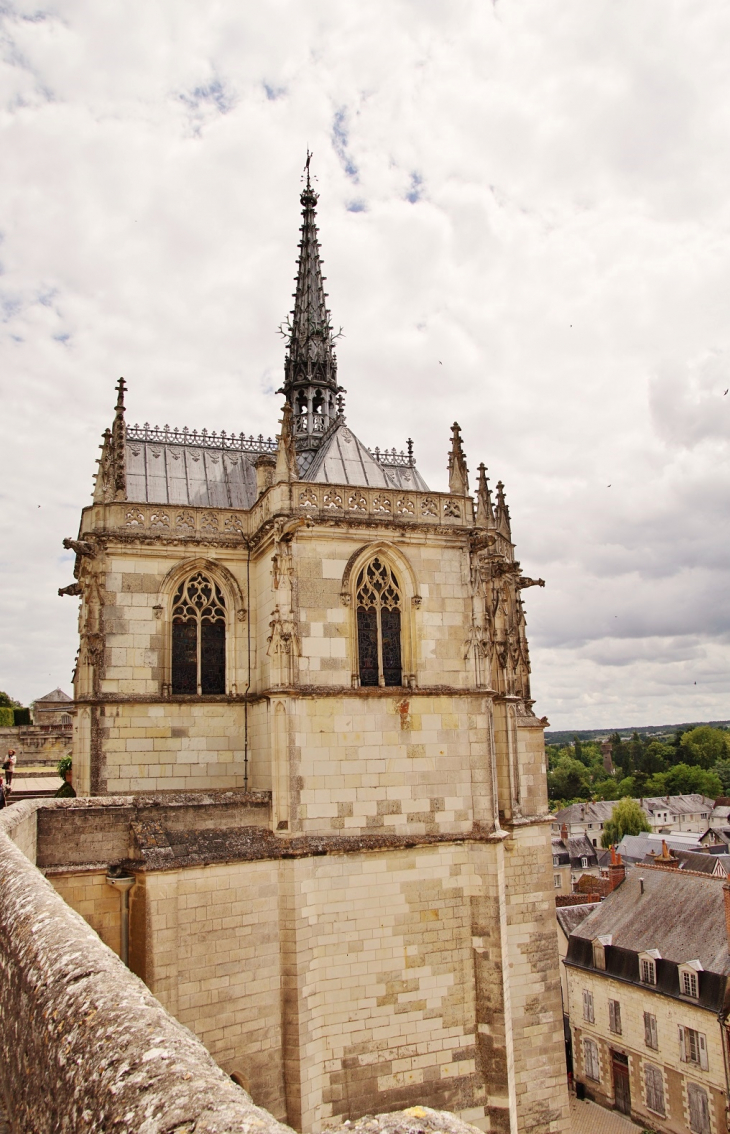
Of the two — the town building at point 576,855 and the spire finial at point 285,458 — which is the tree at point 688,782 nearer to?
the town building at point 576,855

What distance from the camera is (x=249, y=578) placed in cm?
1850

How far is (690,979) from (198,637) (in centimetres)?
Result: 2314

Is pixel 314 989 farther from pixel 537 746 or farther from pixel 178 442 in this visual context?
pixel 178 442

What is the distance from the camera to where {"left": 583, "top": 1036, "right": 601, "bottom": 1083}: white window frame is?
33.3 meters

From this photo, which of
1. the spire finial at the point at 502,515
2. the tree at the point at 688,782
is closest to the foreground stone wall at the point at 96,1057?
the spire finial at the point at 502,515

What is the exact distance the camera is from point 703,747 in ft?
449

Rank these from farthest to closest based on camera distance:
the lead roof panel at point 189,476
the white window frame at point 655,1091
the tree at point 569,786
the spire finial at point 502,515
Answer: the tree at point 569,786 → the white window frame at point 655,1091 → the spire finial at point 502,515 → the lead roof panel at point 189,476

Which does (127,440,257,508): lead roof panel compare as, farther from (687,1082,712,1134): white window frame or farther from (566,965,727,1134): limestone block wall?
(687,1082,712,1134): white window frame

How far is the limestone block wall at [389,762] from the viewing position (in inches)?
627

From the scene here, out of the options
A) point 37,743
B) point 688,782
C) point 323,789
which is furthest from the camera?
point 688,782

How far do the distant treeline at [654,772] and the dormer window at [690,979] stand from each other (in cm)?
8738

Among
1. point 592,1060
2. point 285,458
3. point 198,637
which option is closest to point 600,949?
point 592,1060

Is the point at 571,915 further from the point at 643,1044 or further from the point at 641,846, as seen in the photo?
the point at 641,846

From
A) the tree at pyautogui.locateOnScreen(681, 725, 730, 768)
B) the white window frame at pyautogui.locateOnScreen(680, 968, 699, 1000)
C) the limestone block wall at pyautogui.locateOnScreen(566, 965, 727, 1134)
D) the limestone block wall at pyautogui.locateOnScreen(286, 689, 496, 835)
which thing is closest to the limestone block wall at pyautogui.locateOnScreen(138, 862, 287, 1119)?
the limestone block wall at pyautogui.locateOnScreen(286, 689, 496, 835)
